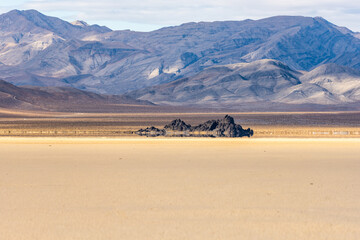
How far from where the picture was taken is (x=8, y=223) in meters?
10.7

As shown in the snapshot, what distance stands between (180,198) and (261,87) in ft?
486

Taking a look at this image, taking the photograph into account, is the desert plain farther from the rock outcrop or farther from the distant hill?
the distant hill

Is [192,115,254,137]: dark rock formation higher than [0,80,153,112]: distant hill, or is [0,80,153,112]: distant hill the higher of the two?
[0,80,153,112]: distant hill

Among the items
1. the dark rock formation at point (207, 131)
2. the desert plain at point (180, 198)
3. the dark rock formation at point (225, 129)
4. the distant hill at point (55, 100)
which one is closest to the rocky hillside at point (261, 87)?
the distant hill at point (55, 100)

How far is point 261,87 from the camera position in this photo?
6270 inches

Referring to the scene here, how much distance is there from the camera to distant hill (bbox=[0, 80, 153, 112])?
10501cm

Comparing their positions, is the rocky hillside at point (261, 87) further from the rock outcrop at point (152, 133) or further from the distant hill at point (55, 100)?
the rock outcrop at point (152, 133)

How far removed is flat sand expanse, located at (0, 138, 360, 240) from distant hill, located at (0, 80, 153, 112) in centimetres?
8406

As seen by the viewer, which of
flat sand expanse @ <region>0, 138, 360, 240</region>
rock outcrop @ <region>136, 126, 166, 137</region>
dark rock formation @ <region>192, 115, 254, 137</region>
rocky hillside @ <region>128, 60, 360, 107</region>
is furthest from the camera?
rocky hillside @ <region>128, 60, 360, 107</region>

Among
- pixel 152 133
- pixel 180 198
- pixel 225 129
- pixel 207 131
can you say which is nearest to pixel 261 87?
pixel 207 131

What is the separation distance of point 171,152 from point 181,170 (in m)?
6.98

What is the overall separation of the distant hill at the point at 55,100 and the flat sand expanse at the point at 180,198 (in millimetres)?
84060

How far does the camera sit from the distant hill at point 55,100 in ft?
345

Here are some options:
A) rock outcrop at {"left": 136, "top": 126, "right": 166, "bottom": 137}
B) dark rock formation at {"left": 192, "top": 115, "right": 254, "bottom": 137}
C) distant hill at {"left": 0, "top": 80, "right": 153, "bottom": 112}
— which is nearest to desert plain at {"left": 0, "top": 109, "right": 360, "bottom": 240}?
dark rock formation at {"left": 192, "top": 115, "right": 254, "bottom": 137}
